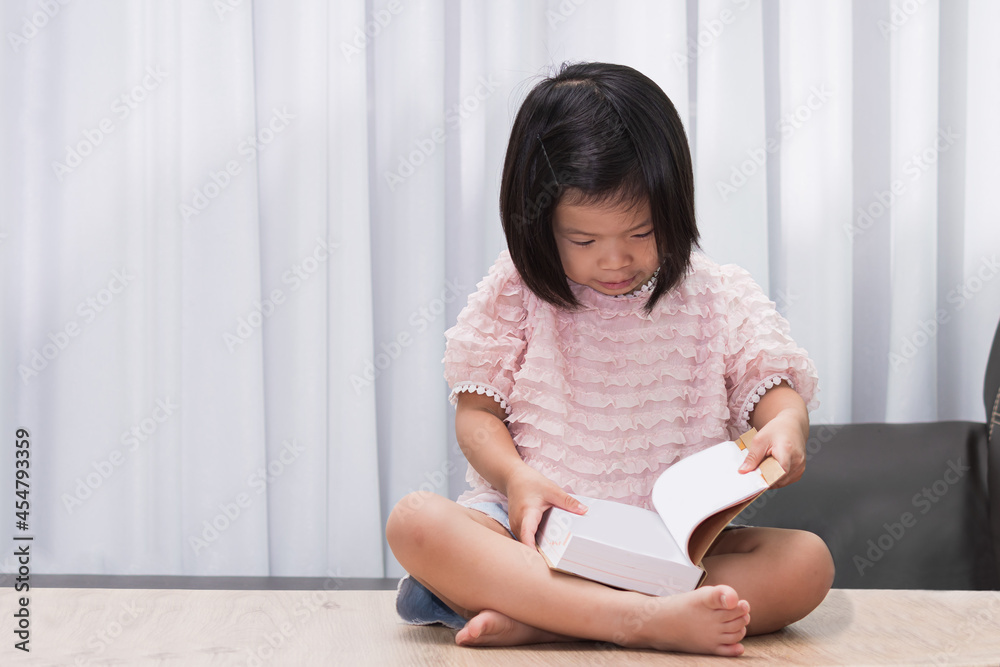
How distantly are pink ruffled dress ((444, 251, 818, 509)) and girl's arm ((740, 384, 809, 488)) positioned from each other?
0.02m

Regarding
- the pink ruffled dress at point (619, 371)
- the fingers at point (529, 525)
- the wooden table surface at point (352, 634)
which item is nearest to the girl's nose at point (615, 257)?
the pink ruffled dress at point (619, 371)

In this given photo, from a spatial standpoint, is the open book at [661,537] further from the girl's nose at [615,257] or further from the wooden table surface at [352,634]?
the girl's nose at [615,257]


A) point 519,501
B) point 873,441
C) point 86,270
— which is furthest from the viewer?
point 86,270

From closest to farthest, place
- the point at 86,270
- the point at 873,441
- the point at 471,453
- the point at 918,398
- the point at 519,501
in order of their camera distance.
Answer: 1. the point at 519,501
2. the point at 471,453
3. the point at 873,441
4. the point at 86,270
5. the point at 918,398

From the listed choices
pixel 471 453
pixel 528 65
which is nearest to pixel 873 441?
pixel 471 453

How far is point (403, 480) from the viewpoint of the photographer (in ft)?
4.62

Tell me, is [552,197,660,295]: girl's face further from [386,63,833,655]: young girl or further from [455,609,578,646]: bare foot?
[455,609,578,646]: bare foot

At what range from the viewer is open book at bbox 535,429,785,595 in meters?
0.63

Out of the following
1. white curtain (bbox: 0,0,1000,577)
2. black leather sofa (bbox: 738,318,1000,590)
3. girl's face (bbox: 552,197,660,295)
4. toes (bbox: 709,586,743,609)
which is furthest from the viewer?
white curtain (bbox: 0,0,1000,577)

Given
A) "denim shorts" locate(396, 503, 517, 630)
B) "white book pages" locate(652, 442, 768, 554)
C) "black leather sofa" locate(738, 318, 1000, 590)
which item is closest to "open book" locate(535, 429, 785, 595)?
"white book pages" locate(652, 442, 768, 554)

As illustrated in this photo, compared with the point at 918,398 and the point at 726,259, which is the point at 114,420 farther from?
the point at 918,398

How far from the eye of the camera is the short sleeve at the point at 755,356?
2.68ft

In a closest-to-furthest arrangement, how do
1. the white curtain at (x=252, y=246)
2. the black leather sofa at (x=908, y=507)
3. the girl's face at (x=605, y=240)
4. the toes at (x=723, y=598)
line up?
the toes at (x=723, y=598) < the girl's face at (x=605, y=240) < the black leather sofa at (x=908, y=507) < the white curtain at (x=252, y=246)

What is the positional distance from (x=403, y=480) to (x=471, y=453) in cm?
63
